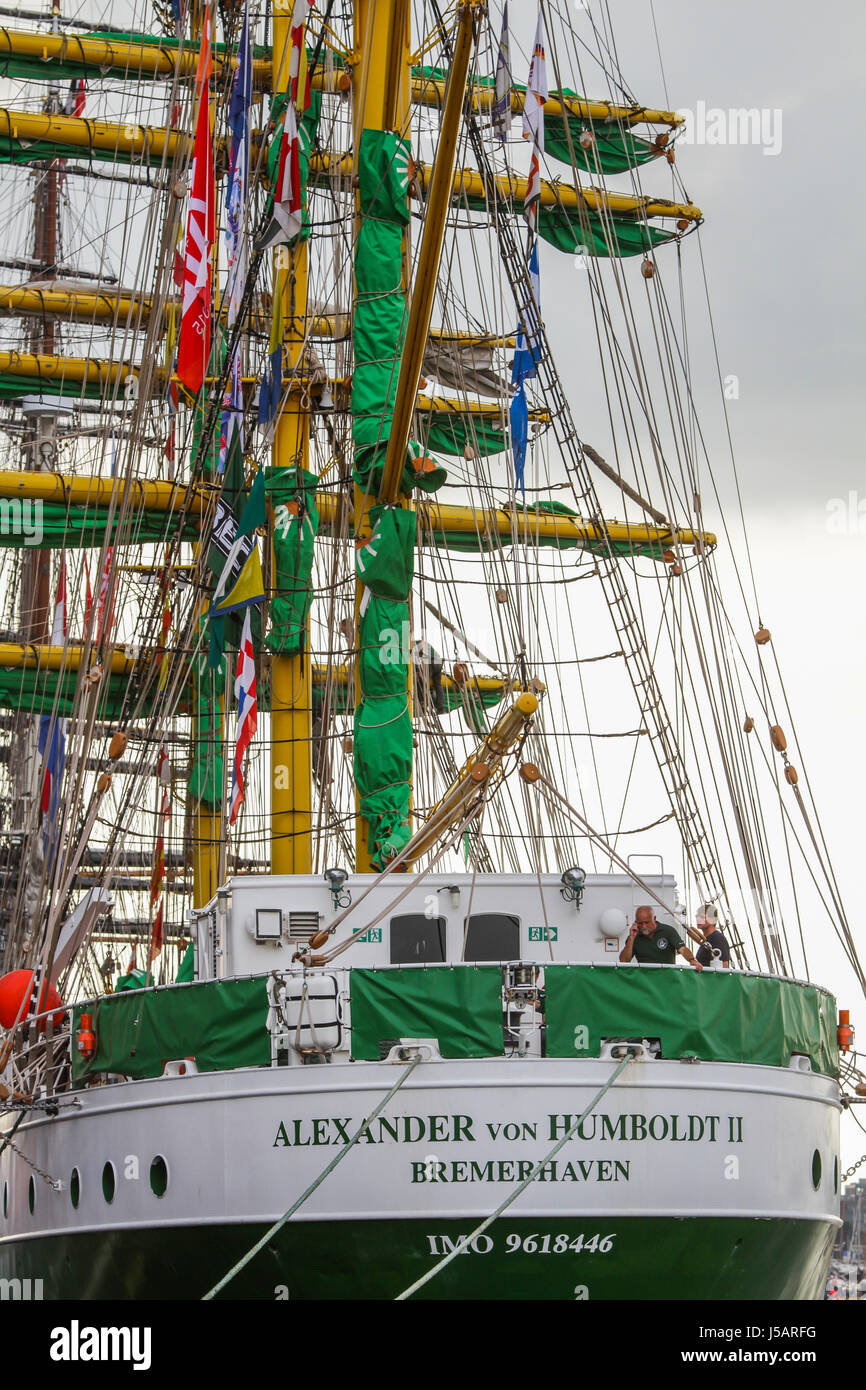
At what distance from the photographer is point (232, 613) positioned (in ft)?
89.8

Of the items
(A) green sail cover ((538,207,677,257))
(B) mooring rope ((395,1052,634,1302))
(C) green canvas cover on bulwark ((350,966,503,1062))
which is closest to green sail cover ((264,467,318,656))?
(A) green sail cover ((538,207,677,257))

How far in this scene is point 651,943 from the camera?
1967 cm

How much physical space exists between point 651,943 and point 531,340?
8.76 m

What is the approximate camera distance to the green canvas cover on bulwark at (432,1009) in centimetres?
1781

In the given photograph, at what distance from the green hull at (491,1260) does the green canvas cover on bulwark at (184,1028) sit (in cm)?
153

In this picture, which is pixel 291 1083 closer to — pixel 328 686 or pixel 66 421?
pixel 328 686

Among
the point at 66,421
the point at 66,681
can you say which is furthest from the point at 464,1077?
the point at 66,421

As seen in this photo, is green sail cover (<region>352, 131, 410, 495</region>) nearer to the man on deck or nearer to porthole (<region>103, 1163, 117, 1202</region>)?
the man on deck

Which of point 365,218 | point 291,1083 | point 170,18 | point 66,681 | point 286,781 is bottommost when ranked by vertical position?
point 291,1083

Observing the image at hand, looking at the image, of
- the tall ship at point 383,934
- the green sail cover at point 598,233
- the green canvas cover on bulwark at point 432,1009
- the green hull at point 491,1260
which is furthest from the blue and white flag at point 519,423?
the green hull at point 491,1260

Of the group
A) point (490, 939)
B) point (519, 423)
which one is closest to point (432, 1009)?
point (490, 939)

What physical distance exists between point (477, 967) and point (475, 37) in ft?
27.4

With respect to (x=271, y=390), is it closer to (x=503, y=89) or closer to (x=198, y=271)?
(x=198, y=271)

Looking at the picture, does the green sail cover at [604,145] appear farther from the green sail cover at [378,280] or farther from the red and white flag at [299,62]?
the green sail cover at [378,280]
